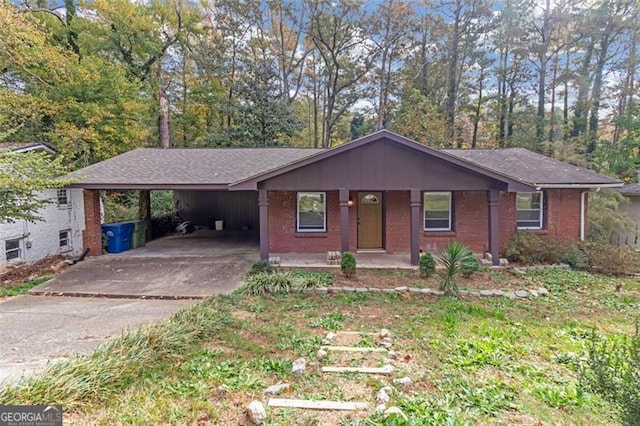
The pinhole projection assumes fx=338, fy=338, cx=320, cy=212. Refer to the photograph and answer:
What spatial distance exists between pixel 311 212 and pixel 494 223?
5.55m

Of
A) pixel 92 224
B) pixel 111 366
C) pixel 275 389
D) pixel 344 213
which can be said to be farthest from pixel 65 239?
pixel 275 389

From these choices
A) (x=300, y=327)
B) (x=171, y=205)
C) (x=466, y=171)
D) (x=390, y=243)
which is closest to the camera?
(x=300, y=327)

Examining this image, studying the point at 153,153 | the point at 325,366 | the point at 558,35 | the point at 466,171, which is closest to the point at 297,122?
the point at 153,153

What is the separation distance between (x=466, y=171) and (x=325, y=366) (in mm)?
7147

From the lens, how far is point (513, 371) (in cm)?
430

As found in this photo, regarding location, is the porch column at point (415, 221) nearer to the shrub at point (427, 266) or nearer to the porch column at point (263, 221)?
the shrub at point (427, 266)

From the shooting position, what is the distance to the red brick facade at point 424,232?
11.0m

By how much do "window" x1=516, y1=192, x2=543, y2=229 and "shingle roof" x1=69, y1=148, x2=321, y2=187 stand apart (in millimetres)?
8059

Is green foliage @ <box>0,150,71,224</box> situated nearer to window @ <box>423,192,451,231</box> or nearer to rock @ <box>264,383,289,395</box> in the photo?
rock @ <box>264,383,289,395</box>

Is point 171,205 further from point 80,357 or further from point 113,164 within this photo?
point 80,357

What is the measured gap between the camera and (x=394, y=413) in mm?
3244

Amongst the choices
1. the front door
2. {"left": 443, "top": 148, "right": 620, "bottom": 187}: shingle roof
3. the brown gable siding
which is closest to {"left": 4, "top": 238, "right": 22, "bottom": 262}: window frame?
the brown gable siding

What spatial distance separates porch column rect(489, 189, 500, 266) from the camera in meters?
9.54

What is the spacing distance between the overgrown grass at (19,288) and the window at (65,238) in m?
2.64
